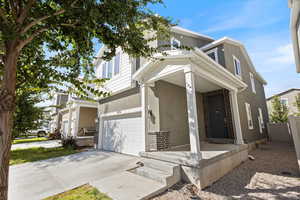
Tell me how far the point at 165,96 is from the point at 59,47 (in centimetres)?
460

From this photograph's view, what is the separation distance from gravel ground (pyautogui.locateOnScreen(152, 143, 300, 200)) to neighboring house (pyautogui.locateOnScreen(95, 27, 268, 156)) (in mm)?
995

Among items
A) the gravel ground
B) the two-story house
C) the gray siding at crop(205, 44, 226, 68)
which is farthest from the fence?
the gray siding at crop(205, 44, 226, 68)

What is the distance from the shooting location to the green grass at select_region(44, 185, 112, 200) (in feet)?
10.1

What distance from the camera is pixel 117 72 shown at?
828 cm

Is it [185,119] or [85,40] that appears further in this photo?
[185,119]

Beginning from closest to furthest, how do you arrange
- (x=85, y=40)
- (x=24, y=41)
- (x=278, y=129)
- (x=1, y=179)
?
(x=1, y=179) → (x=24, y=41) → (x=85, y=40) → (x=278, y=129)

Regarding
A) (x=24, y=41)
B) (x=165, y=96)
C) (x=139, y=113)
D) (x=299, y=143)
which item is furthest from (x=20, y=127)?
(x=299, y=143)

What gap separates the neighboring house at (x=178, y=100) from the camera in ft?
15.6

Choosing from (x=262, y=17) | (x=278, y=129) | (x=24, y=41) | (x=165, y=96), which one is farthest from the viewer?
(x=278, y=129)

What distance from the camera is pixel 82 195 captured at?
3209 millimetres

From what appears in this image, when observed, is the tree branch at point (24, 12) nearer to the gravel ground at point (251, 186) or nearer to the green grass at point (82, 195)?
the green grass at point (82, 195)

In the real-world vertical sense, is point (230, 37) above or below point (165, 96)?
above

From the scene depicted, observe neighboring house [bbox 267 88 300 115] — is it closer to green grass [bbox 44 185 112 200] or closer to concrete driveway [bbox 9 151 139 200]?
concrete driveway [bbox 9 151 139 200]

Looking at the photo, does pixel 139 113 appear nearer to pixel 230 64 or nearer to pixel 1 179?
pixel 1 179
